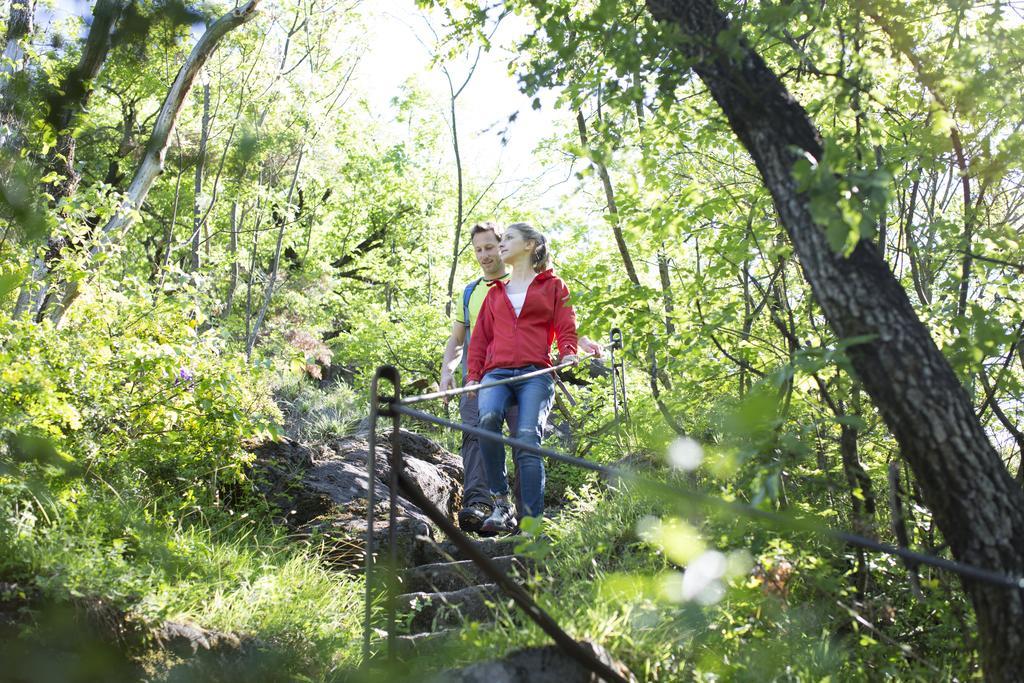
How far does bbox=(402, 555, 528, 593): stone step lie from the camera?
457cm

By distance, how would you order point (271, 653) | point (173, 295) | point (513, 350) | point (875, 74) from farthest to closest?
point (173, 295) → point (513, 350) → point (875, 74) → point (271, 653)

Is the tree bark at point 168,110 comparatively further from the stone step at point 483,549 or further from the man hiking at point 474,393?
the stone step at point 483,549

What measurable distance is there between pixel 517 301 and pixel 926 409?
2.87 meters

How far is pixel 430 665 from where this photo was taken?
127 inches

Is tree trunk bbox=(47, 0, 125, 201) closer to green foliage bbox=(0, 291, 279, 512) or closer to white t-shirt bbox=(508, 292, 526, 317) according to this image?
green foliage bbox=(0, 291, 279, 512)

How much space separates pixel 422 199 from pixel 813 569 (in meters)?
18.0

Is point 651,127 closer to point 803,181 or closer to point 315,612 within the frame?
point 803,181

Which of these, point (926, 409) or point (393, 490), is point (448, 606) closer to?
point (393, 490)

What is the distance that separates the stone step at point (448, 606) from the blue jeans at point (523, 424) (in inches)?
19.9

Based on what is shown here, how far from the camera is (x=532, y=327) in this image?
499 centimetres

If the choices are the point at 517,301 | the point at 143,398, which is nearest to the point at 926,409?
the point at 517,301

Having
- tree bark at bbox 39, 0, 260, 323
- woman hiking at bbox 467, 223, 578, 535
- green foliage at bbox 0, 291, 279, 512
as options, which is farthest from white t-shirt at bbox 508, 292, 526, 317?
tree bark at bbox 39, 0, 260, 323

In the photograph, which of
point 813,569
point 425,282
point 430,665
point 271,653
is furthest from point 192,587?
point 425,282

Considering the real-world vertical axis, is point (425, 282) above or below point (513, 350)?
above
